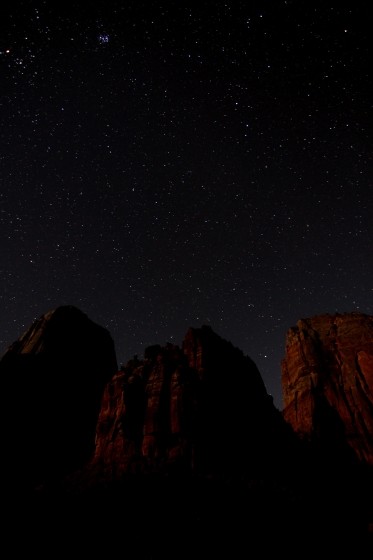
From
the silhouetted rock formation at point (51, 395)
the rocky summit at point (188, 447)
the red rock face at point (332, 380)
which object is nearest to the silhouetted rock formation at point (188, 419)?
the rocky summit at point (188, 447)

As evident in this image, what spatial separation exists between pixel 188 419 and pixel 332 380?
3362 centimetres

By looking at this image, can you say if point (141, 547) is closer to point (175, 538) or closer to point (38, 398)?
point (175, 538)

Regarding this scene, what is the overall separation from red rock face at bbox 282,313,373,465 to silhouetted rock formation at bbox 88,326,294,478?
9.70m

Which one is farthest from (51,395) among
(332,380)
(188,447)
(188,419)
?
(332,380)

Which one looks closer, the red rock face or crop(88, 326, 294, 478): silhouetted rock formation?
crop(88, 326, 294, 478): silhouetted rock formation

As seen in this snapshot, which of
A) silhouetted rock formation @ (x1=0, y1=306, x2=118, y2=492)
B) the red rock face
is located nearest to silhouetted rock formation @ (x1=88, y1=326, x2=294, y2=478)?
the red rock face

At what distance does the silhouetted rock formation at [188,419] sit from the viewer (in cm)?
3541

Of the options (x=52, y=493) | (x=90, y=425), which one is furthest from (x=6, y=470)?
(x=52, y=493)

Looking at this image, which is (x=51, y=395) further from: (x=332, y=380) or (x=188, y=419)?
(x=332, y=380)

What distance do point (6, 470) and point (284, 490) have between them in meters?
45.3

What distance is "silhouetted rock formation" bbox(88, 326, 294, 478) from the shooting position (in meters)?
35.4

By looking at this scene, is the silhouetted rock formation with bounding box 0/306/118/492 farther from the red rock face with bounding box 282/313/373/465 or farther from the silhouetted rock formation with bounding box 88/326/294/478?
the red rock face with bounding box 282/313/373/465

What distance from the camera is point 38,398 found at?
212 feet

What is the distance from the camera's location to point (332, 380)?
195 ft
